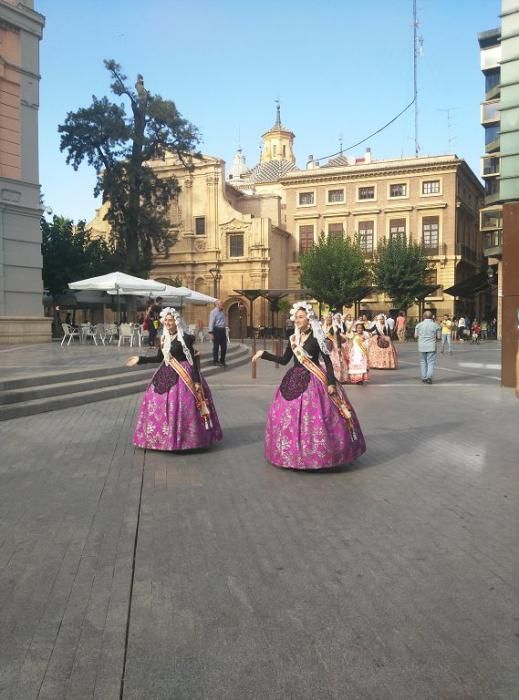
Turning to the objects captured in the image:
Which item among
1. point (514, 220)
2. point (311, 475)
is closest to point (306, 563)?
point (311, 475)

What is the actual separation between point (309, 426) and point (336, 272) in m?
37.5

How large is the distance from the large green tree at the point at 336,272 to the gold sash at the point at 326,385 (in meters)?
A: 36.7

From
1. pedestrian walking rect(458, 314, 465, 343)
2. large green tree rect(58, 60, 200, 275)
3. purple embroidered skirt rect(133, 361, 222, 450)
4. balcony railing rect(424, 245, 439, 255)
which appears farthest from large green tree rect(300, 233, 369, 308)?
purple embroidered skirt rect(133, 361, 222, 450)

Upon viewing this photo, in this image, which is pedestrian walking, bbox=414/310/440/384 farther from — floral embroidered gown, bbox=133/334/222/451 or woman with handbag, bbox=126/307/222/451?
floral embroidered gown, bbox=133/334/222/451

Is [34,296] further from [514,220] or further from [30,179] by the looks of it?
[514,220]

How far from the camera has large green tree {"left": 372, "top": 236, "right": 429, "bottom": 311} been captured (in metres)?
42.3

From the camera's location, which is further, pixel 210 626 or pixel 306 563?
pixel 306 563

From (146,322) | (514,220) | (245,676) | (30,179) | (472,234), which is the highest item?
(472,234)

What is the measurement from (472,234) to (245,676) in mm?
55341

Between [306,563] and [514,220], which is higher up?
[514,220]

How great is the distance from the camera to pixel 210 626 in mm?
2904

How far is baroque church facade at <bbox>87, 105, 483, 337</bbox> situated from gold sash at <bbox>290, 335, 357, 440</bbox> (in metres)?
39.5

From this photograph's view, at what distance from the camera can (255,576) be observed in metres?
3.46

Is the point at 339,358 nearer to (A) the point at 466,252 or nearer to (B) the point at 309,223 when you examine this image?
(B) the point at 309,223
